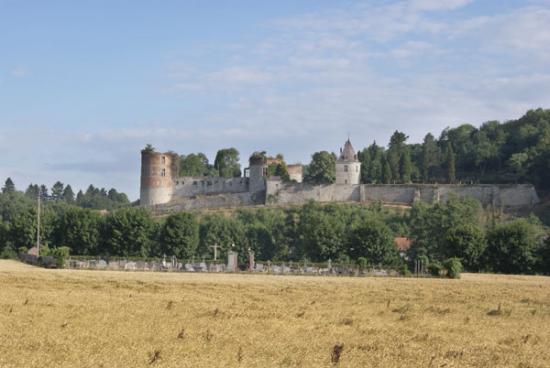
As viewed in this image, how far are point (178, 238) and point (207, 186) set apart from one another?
1977 inches

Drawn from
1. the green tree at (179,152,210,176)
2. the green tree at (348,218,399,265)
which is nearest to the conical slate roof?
the green tree at (179,152,210,176)

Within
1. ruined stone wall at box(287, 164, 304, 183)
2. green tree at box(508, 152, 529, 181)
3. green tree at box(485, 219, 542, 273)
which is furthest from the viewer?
ruined stone wall at box(287, 164, 304, 183)

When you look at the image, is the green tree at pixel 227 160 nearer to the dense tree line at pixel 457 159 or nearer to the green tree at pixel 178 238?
the dense tree line at pixel 457 159

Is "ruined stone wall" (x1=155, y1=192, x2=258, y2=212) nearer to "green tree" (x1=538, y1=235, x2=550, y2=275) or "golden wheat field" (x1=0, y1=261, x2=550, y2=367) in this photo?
"green tree" (x1=538, y1=235, x2=550, y2=275)

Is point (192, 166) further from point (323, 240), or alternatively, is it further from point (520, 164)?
point (323, 240)

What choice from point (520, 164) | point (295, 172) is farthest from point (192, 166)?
point (520, 164)

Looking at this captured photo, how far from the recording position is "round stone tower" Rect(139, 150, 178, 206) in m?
126

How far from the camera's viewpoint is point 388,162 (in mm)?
128250

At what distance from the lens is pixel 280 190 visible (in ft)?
402

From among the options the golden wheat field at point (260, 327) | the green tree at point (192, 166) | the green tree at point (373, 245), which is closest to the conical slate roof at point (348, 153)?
the green tree at point (192, 166)

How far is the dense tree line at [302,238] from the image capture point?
65188mm

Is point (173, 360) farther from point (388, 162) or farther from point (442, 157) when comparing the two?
point (442, 157)

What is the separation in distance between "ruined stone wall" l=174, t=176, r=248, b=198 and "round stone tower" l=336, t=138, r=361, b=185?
1416cm

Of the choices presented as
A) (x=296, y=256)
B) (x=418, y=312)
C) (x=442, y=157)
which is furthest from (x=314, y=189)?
(x=418, y=312)
